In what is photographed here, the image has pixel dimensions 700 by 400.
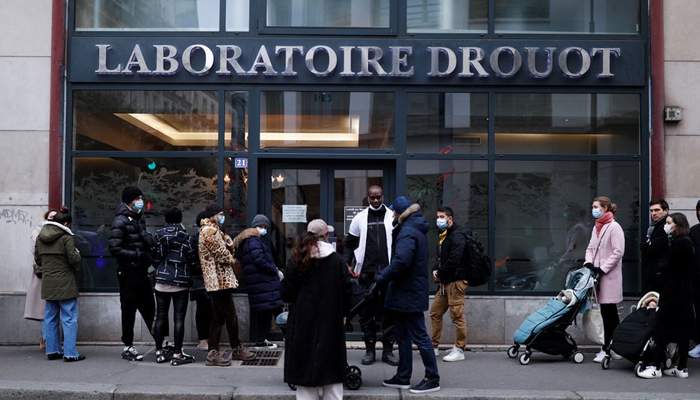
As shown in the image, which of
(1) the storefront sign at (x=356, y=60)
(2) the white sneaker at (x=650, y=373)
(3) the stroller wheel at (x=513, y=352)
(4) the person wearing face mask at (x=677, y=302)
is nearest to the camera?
(4) the person wearing face mask at (x=677, y=302)

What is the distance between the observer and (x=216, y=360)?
922 cm

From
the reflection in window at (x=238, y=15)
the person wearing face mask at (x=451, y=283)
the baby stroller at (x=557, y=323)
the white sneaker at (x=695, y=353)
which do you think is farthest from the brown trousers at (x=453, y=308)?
the reflection in window at (x=238, y=15)

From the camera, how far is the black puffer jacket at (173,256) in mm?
9172

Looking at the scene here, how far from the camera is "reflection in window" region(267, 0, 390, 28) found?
35.9 feet

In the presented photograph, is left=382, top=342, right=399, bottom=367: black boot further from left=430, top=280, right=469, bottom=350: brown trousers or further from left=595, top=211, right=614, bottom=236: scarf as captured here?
left=595, top=211, right=614, bottom=236: scarf

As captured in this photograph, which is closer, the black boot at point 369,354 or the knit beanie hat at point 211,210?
the knit beanie hat at point 211,210

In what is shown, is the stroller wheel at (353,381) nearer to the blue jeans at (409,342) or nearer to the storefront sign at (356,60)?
the blue jeans at (409,342)

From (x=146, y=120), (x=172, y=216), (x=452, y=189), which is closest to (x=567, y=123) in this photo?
(x=452, y=189)

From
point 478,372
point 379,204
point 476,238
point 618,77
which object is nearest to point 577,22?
point 618,77

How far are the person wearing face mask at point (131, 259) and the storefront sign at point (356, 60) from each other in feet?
6.99

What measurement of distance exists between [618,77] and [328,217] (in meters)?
4.43

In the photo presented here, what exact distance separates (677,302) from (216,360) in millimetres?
5285

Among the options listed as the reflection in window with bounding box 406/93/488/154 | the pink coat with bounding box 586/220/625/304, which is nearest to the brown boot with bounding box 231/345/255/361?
the reflection in window with bounding box 406/93/488/154

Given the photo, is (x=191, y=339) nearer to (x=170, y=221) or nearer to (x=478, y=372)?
(x=170, y=221)
